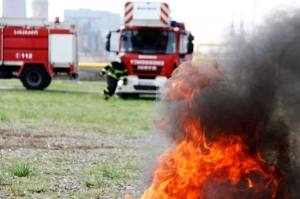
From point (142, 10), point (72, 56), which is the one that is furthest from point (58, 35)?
point (142, 10)

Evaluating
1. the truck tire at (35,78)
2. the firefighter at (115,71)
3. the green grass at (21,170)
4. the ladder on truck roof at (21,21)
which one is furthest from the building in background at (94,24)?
the green grass at (21,170)

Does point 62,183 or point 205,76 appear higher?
point 205,76

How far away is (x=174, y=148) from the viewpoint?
5477 millimetres

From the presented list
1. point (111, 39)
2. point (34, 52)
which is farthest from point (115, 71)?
point (34, 52)

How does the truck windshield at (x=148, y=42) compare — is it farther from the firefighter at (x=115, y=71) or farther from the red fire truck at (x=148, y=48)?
the firefighter at (x=115, y=71)

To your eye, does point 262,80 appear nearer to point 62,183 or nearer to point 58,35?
point 62,183

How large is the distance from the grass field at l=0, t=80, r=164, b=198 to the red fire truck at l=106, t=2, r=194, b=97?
2050 mm

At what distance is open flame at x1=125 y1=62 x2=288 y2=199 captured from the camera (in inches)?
203

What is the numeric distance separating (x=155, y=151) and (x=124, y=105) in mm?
12684

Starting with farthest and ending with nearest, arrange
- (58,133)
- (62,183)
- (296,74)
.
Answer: (58,133)
(62,183)
(296,74)

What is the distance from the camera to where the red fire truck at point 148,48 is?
20938 millimetres

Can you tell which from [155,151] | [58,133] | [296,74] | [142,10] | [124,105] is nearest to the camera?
[296,74]

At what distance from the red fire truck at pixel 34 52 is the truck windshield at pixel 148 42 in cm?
451

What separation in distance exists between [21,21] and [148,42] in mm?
6393
